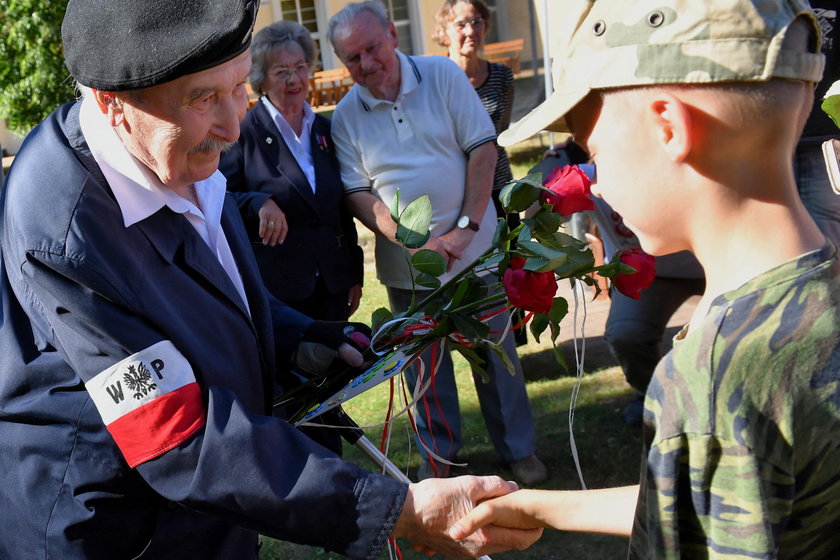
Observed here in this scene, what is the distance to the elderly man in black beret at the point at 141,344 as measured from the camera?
1753 mm

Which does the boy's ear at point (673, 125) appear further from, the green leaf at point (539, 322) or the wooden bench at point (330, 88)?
the wooden bench at point (330, 88)

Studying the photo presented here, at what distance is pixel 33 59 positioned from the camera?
44.6 ft

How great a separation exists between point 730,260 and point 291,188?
2.97 meters

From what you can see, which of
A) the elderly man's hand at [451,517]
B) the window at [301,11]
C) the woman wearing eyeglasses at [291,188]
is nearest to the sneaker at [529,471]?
the woman wearing eyeglasses at [291,188]

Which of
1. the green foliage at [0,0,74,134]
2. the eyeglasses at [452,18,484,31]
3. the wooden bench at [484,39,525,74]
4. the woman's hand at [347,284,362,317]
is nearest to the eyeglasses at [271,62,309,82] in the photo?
the woman's hand at [347,284,362,317]

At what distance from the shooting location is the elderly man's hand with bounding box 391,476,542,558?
1989 millimetres

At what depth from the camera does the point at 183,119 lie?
6.14 ft

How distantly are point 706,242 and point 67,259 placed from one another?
3.88ft

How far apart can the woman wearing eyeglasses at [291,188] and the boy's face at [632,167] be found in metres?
2.68

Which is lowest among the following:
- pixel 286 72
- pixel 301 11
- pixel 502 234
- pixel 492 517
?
pixel 492 517

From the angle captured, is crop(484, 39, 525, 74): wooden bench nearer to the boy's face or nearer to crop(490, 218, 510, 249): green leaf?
crop(490, 218, 510, 249): green leaf

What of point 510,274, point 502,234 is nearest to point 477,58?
point 502,234

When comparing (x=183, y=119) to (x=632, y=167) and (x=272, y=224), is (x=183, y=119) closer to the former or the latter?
(x=632, y=167)

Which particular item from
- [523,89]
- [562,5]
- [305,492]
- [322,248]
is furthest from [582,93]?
[523,89]
